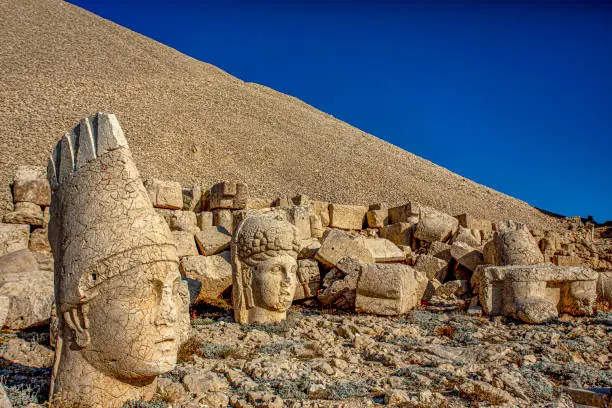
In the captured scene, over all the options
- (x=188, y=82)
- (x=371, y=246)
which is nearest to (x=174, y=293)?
(x=371, y=246)

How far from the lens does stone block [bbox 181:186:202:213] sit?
1273 cm

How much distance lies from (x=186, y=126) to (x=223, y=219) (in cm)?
1217

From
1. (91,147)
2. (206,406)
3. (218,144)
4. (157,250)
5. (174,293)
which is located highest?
(218,144)

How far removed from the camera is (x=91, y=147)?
11.2ft

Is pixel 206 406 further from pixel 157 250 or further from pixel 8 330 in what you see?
pixel 8 330

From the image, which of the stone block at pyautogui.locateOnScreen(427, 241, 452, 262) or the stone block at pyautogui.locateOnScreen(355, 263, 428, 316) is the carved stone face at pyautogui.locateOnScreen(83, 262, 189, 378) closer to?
the stone block at pyautogui.locateOnScreen(355, 263, 428, 316)

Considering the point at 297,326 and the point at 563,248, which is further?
the point at 563,248

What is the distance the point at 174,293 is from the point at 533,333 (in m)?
5.02

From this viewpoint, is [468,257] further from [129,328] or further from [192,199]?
[129,328]

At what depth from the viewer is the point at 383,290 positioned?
7.72 meters

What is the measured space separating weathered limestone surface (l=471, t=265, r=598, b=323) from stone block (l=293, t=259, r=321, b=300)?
2.79 meters

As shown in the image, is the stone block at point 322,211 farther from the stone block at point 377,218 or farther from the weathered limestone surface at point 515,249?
the weathered limestone surface at point 515,249

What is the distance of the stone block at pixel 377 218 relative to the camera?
14.1 m

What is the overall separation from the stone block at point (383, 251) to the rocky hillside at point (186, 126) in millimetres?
7552
